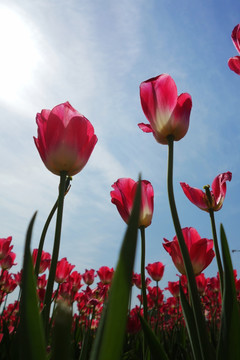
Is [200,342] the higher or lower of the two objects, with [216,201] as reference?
lower

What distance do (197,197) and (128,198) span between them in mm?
267

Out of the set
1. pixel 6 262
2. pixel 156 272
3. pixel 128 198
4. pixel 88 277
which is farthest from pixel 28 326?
pixel 88 277

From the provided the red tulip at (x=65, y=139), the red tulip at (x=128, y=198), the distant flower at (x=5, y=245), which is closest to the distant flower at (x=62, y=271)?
the distant flower at (x=5, y=245)

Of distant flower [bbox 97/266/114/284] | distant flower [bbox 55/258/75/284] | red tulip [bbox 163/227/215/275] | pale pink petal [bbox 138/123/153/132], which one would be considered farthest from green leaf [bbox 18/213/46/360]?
distant flower [bbox 97/266/114/284]

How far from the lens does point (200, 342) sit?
68cm

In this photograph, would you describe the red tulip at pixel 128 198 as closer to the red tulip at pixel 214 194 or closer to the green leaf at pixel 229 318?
the red tulip at pixel 214 194

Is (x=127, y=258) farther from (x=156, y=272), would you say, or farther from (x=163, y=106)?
(x=156, y=272)

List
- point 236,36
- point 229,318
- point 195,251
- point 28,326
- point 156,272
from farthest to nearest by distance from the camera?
point 156,272
point 195,251
point 236,36
point 229,318
point 28,326

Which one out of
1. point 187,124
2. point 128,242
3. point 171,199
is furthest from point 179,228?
point 128,242

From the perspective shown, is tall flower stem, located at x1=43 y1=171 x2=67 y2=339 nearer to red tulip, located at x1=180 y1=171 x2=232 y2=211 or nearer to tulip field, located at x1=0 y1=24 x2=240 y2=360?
tulip field, located at x1=0 y1=24 x2=240 y2=360

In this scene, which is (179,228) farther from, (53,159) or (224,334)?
(53,159)

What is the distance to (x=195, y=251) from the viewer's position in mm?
1381

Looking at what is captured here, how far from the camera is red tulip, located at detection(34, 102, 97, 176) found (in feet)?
3.16

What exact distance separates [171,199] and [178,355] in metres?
1.93
